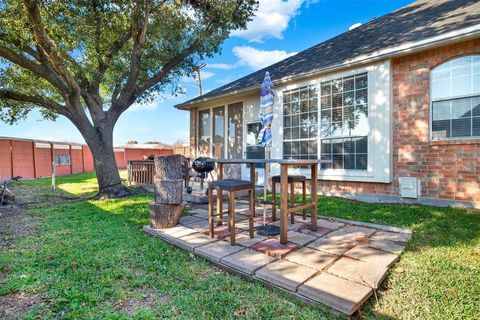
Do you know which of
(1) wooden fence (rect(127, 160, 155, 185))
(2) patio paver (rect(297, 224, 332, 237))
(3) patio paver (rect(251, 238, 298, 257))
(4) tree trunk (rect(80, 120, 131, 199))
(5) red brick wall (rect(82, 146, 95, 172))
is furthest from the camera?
(5) red brick wall (rect(82, 146, 95, 172))

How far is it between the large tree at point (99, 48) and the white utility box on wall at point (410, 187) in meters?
6.03

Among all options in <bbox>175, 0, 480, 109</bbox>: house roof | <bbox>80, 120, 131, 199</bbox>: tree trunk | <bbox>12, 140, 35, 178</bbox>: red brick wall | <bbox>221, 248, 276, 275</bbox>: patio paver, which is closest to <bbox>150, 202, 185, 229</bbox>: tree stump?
<bbox>221, 248, 276, 275</bbox>: patio paver

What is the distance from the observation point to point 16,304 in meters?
2.01

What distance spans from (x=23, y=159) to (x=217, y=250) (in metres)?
16.4

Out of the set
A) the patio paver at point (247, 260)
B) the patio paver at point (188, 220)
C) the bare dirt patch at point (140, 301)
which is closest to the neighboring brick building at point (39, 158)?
the patio paver at point (188, 220)

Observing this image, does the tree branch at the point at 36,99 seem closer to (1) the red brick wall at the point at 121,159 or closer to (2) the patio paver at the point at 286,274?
(2) the patio paver at the point at 286,274

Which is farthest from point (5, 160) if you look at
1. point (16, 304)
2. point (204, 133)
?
point (16, 304)

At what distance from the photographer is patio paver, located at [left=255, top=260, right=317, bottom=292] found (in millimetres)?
2115

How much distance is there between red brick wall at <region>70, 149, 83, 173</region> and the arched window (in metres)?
21.2

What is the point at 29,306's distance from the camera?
1.99 meters

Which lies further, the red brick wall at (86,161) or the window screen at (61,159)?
the red brick wall at (86,161)

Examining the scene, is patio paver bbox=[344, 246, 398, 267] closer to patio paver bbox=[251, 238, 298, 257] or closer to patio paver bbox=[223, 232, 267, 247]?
patio paver bbox=[251, 238, 298, 257]

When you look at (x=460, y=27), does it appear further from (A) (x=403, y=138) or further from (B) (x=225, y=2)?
(B) (x=225, y=2)

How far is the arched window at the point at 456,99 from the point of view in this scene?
4480 millimetres
